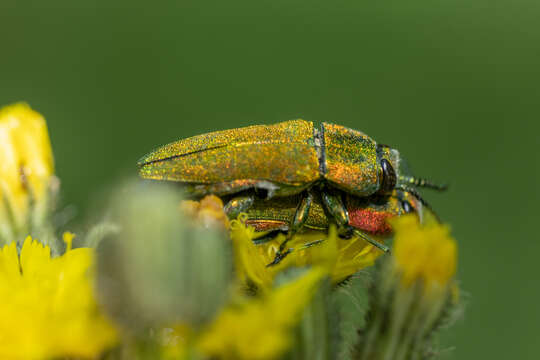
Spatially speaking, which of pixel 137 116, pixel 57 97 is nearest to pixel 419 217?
pixel 137 116

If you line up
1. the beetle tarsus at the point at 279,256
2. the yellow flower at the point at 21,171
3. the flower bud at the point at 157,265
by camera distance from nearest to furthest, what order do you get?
1. the flower bud at the point at 157,265
2. the beetle tarsus at the point at 279,256
3. the yellow flower at the point at 21,171

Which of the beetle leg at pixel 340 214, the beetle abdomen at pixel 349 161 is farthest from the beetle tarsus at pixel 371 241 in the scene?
the beetle abdomen at pixel 349 161

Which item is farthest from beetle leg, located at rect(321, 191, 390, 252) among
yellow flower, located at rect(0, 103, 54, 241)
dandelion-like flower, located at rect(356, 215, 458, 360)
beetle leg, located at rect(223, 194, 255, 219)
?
yellow flower, located at rect(0, 103, 54, 241)

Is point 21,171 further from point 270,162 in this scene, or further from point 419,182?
point 419,182

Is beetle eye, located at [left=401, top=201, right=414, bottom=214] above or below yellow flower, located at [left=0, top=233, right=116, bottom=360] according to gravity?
below

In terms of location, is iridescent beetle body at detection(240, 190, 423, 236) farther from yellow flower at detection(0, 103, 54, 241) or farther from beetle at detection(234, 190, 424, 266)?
yellow flower at detection(0, 103, 54, 241)

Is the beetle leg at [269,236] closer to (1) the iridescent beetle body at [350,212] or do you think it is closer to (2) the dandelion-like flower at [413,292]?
(1) the iridescent beetle body at [350,212]
